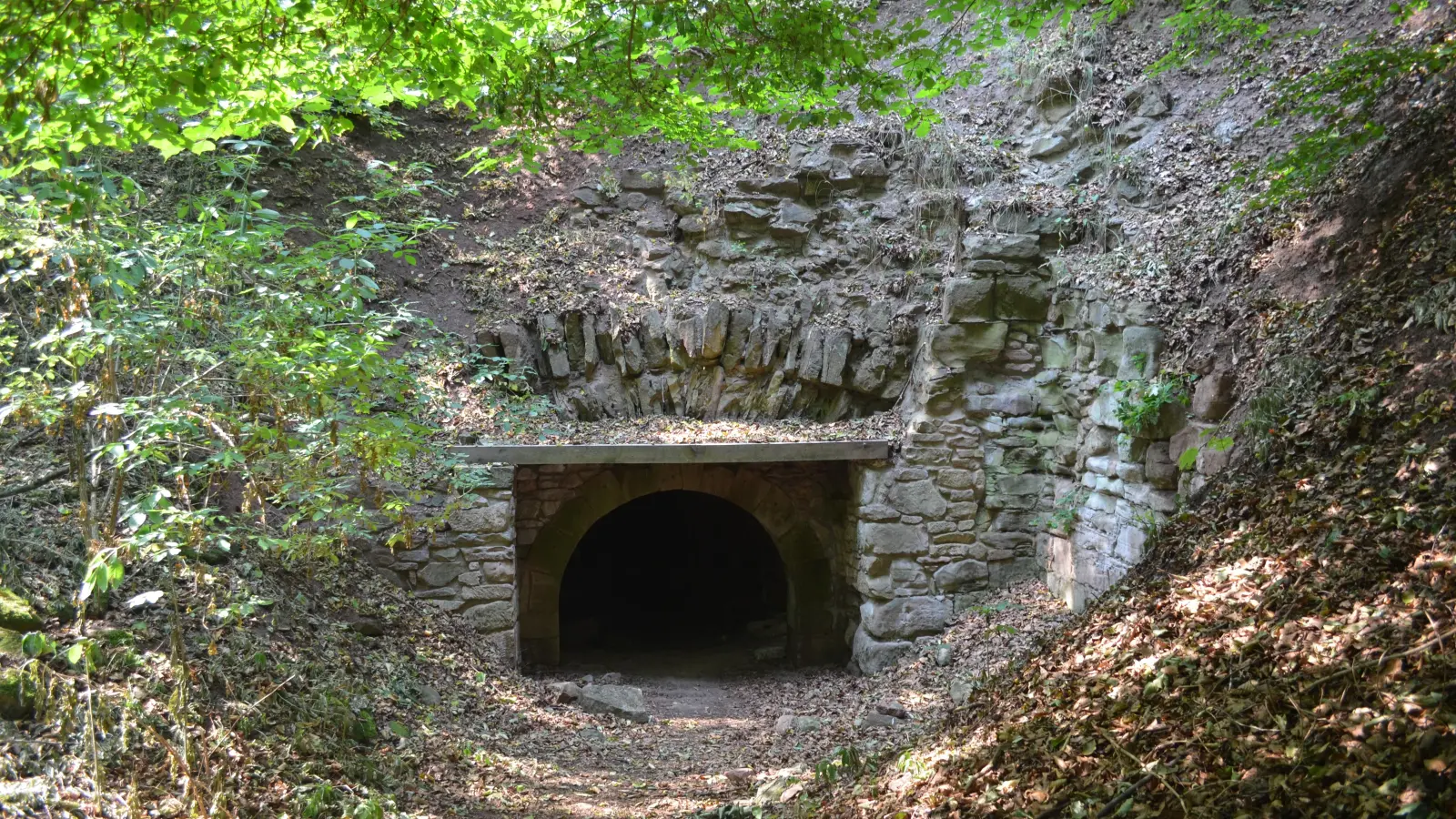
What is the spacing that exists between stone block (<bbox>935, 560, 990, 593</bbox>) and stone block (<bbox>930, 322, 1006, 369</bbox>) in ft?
4.94

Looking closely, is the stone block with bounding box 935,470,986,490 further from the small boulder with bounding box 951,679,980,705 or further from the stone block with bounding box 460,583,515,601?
the stone block with bounding box 460,583,515,601

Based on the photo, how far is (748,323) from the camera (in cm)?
702

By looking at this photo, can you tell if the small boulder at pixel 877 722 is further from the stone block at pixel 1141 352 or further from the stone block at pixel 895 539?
the stone block at pixel 1141 352

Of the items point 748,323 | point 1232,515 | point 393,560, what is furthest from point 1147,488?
point 393,560

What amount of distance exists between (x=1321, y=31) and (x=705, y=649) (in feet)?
22.7

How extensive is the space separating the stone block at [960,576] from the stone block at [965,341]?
151 centimetres

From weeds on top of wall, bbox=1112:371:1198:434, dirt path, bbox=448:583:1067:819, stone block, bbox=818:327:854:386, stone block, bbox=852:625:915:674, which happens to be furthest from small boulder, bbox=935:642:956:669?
stone block, bbox=818:327:854:386

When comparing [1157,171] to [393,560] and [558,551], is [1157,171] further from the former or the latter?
[393,560]

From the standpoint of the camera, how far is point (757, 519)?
7.48 meters

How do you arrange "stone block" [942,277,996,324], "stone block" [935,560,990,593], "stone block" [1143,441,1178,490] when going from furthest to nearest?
"stone block" [935,560,990,593], "stone block" [942,277,996,324], "stone block" [1143,441,1178,490]

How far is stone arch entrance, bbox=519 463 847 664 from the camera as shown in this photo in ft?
23.2

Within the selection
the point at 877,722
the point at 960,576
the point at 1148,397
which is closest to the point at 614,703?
the point at 877,722

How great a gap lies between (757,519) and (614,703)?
2.10 meters

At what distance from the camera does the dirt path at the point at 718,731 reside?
4301 millimetres
